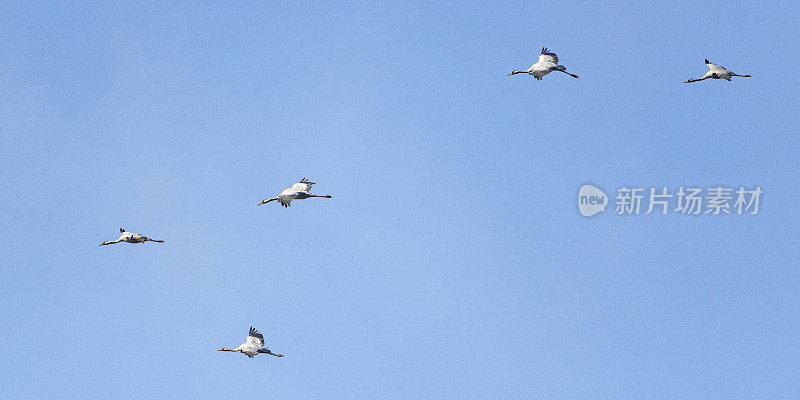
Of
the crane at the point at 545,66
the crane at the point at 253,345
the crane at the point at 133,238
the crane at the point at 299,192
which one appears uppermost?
the crane at the point at 545,66

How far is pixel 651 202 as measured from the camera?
10312 centimetres

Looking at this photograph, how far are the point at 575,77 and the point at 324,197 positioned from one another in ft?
82.3

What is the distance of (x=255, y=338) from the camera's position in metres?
110

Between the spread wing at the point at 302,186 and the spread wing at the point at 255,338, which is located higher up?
the spread wing at the point at 302,186

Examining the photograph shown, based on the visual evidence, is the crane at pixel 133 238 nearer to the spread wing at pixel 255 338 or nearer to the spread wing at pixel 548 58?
the spread wing at pixel 255 338

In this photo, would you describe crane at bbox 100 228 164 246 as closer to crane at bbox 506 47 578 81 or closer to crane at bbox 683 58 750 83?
crane at bbox 506 47 578 81

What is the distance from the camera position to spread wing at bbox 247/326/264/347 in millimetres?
109438

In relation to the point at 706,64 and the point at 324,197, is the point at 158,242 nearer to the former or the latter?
the point at 324,197

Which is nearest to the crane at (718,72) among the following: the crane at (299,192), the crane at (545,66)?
the crane at (545,66)

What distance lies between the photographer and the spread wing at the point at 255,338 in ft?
359

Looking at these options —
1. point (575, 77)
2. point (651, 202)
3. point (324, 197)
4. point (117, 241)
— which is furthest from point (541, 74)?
point (117, 241)

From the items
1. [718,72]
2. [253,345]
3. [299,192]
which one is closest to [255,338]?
[253,345]

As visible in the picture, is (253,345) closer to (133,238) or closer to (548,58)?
(133,238)

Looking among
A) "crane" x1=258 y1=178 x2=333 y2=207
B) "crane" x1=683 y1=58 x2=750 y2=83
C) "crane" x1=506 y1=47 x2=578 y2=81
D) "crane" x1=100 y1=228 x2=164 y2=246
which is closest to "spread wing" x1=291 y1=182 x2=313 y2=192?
"crane" x1=258 y1=178 x2=333 y2=207
